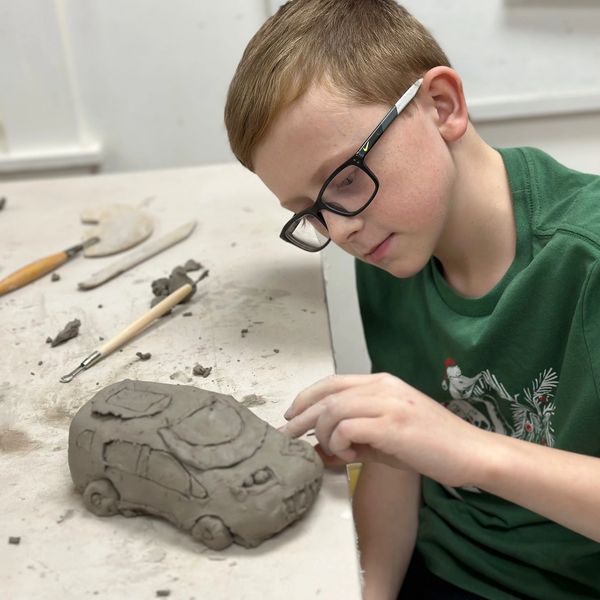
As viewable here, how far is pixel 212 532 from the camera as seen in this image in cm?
85

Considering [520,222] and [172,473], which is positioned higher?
[520,222]

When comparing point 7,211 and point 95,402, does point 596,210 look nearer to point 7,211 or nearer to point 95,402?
point 95,402

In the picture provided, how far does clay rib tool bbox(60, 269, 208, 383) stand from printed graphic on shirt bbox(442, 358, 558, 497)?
483mm

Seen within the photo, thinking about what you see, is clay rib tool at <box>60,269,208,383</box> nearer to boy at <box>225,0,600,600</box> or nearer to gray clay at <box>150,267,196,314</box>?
gray clay at <box>150,267,196,314</box>

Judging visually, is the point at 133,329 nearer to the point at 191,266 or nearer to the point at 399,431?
the point at 191,266

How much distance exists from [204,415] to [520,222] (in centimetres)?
56

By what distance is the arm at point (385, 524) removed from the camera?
1271mm

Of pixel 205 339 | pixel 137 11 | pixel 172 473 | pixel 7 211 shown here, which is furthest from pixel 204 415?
pixel 137 11

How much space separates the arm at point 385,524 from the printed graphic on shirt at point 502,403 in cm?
8

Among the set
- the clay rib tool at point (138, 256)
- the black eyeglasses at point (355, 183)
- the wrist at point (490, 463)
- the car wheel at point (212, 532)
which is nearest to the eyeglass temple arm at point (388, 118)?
the black eyeglasses at point (355, 183)

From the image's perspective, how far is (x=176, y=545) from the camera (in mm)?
886

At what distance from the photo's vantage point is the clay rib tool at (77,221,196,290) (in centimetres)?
150

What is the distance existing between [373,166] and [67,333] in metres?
0.61

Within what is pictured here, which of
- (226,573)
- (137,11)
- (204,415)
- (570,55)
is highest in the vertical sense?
(137,11)
